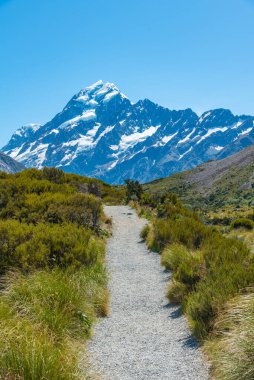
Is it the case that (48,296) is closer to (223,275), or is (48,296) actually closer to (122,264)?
(223,275)

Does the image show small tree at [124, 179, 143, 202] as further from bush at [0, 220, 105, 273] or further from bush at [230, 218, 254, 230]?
bush at [0, 220, 105, 273]

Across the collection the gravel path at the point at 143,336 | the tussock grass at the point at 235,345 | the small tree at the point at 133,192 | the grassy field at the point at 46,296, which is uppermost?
the small tree at the point at 133,192

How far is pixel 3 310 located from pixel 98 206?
46.2 feet

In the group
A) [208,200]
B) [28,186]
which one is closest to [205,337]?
[28,186]

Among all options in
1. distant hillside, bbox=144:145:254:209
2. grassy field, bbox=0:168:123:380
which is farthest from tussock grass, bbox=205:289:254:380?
distant hillside, bbox=144:145:254:209

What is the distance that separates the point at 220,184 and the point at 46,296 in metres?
99.7

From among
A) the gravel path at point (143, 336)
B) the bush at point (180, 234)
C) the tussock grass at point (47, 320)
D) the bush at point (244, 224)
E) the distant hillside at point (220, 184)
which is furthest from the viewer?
the distant hillside at point (220, 184)

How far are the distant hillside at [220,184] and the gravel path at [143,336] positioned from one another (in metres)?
62.6

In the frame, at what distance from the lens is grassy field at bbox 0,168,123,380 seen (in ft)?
17.1

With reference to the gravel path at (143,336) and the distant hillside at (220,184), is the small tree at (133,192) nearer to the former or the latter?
the gravel path at (143,336)

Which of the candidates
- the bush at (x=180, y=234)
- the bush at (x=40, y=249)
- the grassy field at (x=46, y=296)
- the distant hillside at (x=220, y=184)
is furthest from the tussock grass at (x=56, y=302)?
the distant hillside at (x=220, y=184)

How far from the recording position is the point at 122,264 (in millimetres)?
16078

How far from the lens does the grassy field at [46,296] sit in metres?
5.22

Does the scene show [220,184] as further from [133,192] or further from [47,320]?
[47,320]
